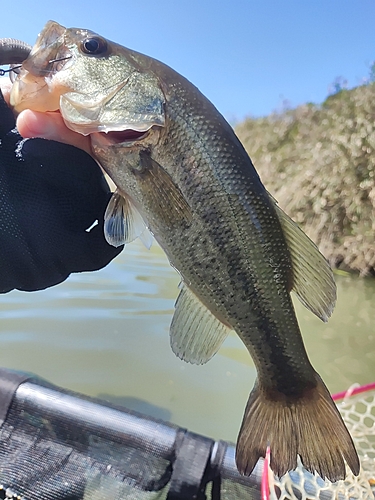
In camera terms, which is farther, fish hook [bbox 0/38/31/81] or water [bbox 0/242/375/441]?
water [bbox 0/242/375/441]

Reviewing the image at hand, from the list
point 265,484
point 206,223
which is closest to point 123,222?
point 206,223

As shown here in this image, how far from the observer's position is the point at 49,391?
2.30 m

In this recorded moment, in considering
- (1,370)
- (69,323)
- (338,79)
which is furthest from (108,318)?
(338,79)

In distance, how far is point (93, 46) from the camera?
1.49 m

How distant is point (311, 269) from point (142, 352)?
2865mm

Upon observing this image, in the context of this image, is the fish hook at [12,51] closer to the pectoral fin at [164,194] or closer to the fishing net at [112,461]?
the pectoral fin at [164,194]

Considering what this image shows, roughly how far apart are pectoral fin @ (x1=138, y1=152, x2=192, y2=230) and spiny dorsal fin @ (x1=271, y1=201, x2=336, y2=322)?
0.33 m

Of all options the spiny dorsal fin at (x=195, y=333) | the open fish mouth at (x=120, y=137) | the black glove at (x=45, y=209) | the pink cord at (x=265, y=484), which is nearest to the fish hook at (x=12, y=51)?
the black glove at (x=45, y=209)

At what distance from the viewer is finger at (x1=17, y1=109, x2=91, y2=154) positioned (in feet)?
5.07

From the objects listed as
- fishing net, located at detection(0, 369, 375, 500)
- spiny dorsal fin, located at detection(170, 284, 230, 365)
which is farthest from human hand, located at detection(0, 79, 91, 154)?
fishing net, located at detection(0, 369, 375, 500)

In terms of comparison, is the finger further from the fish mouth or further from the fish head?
the fish mouth

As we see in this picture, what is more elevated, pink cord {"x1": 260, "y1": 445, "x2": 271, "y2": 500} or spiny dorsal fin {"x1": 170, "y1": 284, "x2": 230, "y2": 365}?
spiny dorsal fin {"x1": 170, "y1": 284, "x2": 230, "y2": 365}

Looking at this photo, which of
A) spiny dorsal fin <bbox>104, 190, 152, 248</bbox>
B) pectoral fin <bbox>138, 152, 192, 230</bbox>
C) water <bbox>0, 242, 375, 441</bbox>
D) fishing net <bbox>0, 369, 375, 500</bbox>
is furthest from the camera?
water <bbox>0, 242, 375, 441</bbox>

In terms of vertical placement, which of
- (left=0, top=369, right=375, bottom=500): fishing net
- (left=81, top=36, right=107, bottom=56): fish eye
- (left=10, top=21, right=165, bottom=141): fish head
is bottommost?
(left=0, top=369, right=375, bottom=500): fishing net
